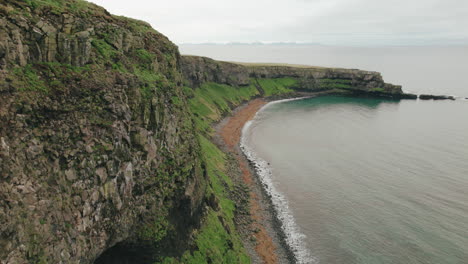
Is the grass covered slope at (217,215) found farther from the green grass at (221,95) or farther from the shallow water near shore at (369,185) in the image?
the shallow water near shore at (369,185)

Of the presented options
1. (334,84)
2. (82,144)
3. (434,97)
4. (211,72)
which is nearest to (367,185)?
(82,144)

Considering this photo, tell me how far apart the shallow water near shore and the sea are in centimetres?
16

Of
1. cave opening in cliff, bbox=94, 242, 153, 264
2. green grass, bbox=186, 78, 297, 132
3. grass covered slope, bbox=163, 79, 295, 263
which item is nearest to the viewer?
cave opening in cliff, bbox=94, 242, 153, 264

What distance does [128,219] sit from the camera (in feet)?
78.0

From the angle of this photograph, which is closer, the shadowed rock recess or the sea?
the shadowed rock recess

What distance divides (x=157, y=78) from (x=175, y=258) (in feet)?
65.0

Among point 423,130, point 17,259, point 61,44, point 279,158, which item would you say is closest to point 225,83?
point 279,158

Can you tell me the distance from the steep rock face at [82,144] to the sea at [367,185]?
970 inches

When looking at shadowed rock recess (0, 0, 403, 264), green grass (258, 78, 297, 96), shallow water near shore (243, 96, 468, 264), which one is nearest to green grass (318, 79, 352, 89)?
green grass (258, 78, 297, 96)

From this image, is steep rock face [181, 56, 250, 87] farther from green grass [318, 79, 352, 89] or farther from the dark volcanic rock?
the dark volcanic rock

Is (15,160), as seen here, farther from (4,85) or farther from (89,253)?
(89,253)

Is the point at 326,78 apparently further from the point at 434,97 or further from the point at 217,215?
the point at 217,215

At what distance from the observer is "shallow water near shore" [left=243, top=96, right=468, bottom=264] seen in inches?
1655

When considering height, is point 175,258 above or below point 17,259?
below
